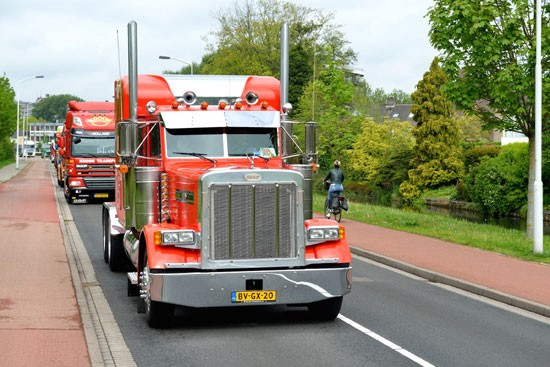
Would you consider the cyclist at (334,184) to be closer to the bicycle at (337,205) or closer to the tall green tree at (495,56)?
the bicycle at (337,205)

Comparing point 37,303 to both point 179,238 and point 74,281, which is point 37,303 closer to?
point 74,281

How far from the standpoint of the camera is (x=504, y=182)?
4412 cm

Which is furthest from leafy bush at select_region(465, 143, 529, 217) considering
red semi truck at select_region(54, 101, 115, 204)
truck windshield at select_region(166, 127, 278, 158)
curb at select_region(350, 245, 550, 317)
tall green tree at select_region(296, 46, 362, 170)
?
truck windshield at select_region(166, 127, 278, 158)

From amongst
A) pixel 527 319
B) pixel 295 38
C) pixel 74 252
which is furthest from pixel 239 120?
pixel 295 38

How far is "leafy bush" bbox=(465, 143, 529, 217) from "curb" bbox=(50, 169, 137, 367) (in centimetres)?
2914

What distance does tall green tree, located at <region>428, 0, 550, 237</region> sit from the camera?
64.6 ft

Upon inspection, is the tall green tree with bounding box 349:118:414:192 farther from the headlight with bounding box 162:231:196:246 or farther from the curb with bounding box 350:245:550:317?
the headlight with bounding box 162:231:196:246

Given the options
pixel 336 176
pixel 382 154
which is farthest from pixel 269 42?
pixel 336 176

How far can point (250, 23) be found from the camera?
76.7 metres

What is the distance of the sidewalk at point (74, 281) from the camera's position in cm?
879

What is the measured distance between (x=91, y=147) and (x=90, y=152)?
203 mm

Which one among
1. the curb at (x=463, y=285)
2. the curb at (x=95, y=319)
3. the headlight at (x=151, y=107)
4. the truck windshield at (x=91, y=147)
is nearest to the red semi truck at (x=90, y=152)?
the truck windshield at (x=91, y=147)

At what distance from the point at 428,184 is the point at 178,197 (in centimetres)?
4499

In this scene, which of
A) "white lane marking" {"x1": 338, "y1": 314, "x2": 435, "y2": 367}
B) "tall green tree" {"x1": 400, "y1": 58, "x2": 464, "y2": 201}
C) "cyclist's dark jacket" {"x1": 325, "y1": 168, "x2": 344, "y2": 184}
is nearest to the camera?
"white lane marking" {"x1": 338, "y1": 314, "x2": 435, "y2": 367}
